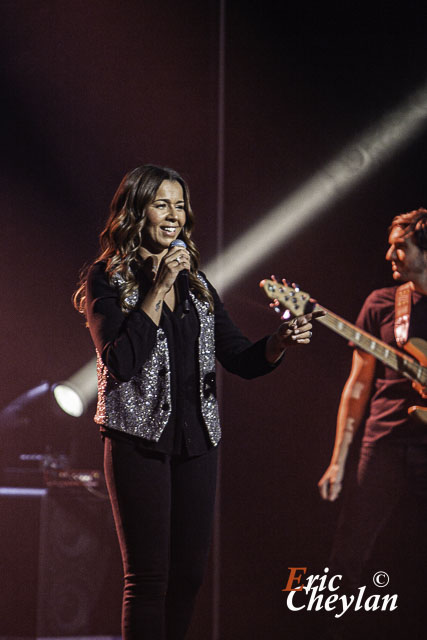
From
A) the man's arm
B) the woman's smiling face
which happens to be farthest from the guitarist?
the woman's smiling face

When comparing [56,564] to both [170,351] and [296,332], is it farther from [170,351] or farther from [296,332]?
[296,332]

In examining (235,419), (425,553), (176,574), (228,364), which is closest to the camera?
(176,574)

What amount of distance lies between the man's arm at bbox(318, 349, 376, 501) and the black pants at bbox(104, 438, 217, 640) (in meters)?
1.03

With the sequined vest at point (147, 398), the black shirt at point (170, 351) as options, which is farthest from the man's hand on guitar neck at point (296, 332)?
the sequined vest at point (147, 398)

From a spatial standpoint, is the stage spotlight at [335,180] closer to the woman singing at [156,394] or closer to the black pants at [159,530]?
the woman singing at [156,394]

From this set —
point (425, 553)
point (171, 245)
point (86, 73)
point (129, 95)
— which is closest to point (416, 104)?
point (129, 95)

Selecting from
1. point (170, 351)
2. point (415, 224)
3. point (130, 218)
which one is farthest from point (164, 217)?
point (415, 224)

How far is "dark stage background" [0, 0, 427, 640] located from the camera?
2.68 metres

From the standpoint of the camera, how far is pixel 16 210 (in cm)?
287

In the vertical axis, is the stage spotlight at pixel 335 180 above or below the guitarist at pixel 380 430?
above

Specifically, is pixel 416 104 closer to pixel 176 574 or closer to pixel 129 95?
pixel 129 95

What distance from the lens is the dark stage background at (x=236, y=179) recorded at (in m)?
2.68

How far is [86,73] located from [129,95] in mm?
206

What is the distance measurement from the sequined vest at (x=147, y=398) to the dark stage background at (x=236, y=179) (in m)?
1.03
